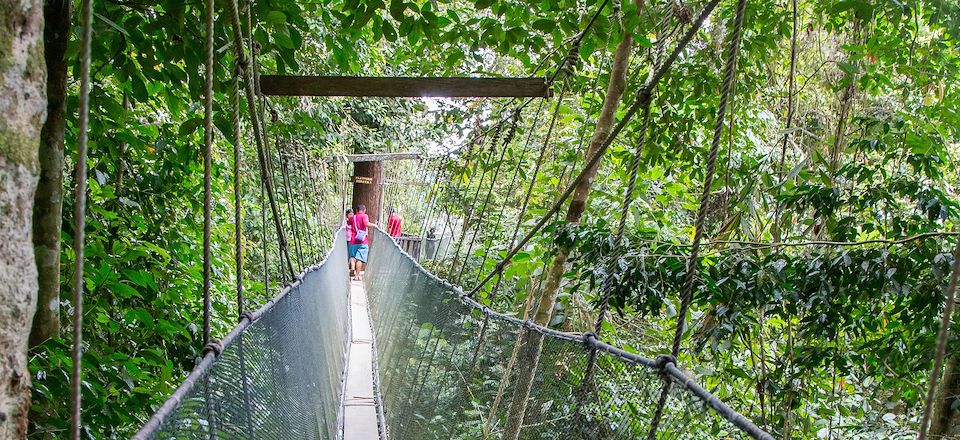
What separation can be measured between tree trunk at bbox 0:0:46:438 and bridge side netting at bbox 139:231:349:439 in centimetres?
15

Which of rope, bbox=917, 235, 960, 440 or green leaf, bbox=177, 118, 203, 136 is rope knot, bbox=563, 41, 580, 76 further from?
rope, bbox=917, 235, 960, 440

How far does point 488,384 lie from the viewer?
7.36ft

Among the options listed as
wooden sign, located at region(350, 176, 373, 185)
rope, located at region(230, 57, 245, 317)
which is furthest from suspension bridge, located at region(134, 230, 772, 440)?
wooden sign, located at region(350, 176, 373, 185)

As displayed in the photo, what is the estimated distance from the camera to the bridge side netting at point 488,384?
117cm

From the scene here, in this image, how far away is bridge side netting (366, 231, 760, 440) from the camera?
1169mm

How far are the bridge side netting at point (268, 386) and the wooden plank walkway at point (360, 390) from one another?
32cm

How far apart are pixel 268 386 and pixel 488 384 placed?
33.1 inches

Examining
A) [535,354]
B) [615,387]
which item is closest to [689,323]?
[535,354]

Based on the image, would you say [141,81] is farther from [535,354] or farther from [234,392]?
[535,354]

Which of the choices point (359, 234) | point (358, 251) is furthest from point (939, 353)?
point (358, 251)

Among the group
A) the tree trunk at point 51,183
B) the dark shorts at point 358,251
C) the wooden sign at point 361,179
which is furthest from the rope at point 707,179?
the wooden sign at point 361,179

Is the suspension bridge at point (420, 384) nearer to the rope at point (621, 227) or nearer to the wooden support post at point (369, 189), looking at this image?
the rope at point (621, 227)

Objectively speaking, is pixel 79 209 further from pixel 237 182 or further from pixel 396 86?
pixel 396 86

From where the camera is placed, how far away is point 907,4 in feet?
5.45
